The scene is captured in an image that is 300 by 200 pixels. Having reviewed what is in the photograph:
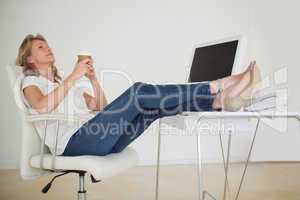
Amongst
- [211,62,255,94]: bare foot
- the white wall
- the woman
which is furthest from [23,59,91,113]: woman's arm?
the white wall

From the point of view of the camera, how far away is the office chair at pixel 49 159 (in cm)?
152

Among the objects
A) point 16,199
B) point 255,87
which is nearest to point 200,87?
point 255,87

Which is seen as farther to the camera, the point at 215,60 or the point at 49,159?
the point at 215,60

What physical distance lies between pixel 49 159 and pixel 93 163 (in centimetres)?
21

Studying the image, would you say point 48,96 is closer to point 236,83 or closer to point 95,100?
point 95,100

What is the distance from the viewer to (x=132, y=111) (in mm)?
1492

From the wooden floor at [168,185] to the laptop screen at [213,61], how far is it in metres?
0.95

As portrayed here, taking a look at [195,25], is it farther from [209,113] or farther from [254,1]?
[209,113]

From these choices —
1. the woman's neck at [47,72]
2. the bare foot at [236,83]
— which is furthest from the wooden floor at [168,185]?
the bare foot at [236,83]

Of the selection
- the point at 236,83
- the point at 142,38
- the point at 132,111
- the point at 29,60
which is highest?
the point at 142,38

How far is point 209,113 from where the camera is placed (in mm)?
1429

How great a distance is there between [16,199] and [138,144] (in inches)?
69.0

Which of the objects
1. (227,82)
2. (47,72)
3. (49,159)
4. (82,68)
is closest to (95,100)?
(47,72)

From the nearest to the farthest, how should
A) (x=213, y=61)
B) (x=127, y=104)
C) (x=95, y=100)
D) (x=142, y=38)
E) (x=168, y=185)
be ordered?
(x=127, y=104) < (x=213, y=61) < (x=95, y=100) < (x=168, y=185) < (x=142, y=38)
